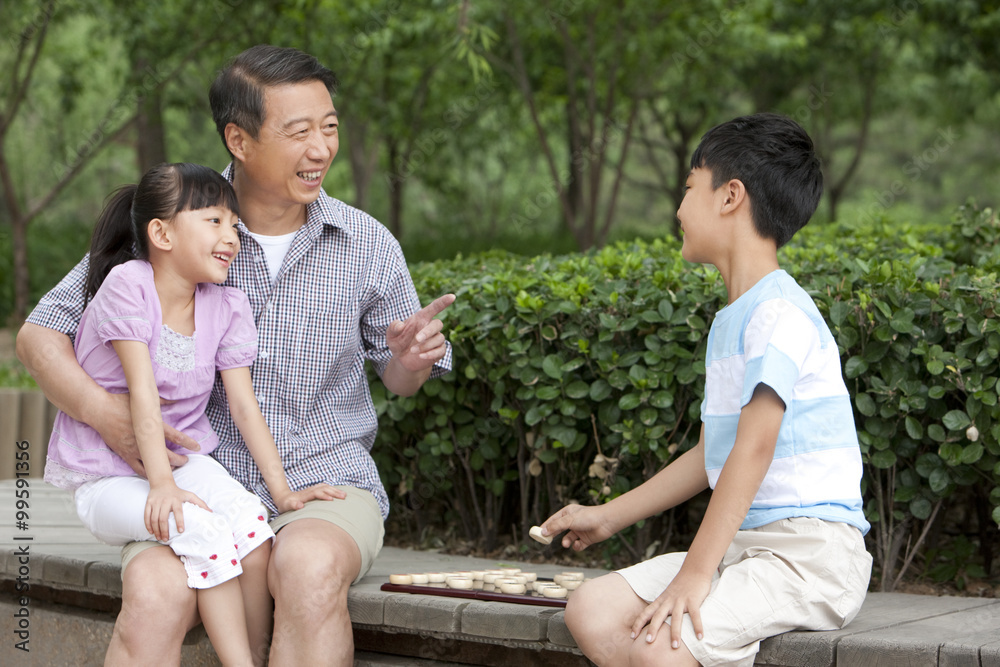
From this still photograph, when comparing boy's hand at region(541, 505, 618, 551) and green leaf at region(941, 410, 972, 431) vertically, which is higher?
Answer: green leaf at region(941, 410, 972, 431)

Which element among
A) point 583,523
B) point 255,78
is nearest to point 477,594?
point 583,523

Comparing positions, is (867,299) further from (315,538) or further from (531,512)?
(315,538)

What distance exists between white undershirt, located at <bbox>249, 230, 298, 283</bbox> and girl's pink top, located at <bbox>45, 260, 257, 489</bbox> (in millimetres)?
206

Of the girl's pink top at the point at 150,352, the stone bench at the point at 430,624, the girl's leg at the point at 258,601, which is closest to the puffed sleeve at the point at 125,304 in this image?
the girl's pink top at the point at 150,352

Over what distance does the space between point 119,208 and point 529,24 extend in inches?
303

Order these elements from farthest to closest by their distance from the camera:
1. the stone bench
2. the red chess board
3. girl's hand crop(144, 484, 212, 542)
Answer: the red chess board < girl's hand crop(144, 484, 212, 542) < the stone bench

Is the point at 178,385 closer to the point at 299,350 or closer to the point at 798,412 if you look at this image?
the point at 299,350

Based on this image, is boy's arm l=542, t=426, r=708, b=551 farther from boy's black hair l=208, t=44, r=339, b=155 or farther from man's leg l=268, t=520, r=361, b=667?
boy's black hair l=208, t=44, r=339, b=155

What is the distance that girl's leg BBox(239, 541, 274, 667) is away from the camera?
2482 mm

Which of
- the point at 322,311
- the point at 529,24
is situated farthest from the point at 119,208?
the point at 529,24

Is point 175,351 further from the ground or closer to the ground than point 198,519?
further from the ground

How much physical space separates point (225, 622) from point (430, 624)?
51 centimetres

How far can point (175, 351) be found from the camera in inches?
103

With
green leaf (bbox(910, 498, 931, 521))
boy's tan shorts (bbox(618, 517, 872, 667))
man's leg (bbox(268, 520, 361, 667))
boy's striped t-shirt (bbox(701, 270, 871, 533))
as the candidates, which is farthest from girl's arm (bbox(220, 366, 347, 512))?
green leaf (bbox(910, 498, 931, 521))
